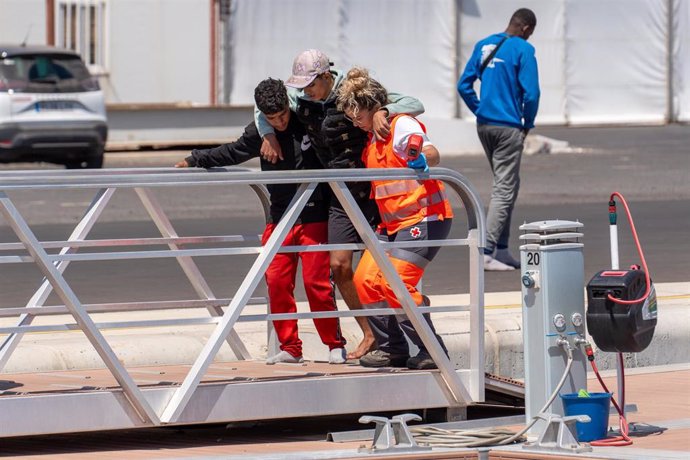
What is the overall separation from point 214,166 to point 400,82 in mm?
32840

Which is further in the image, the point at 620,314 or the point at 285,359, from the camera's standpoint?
the point at 285,359

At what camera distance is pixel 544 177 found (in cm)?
2344

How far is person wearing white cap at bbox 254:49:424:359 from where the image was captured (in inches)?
289

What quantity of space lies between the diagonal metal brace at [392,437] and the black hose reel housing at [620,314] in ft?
2.87

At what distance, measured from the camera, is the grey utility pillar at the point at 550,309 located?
21.5ft

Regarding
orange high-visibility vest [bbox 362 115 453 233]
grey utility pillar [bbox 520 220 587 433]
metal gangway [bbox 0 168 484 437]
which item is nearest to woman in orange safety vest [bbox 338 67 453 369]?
orange high-visibility vest [bbox 362 115 453 233]

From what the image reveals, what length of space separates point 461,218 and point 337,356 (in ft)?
29.3

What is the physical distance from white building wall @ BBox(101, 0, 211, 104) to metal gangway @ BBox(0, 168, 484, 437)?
2807 cm

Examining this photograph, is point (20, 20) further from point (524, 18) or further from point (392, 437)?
point (392, 437)

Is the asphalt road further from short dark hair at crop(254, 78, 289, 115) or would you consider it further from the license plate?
short dark hair at crop(254, 78, 289, 115)

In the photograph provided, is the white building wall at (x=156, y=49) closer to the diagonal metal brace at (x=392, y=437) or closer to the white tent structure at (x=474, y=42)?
the white tent structure at (x=474, y=42)

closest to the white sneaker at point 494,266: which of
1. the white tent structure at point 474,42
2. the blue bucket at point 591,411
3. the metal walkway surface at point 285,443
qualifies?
the metal walkway surface at point 285,443

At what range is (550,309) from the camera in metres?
6.54

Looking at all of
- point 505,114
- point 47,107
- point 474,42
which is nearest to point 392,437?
point 505,114
